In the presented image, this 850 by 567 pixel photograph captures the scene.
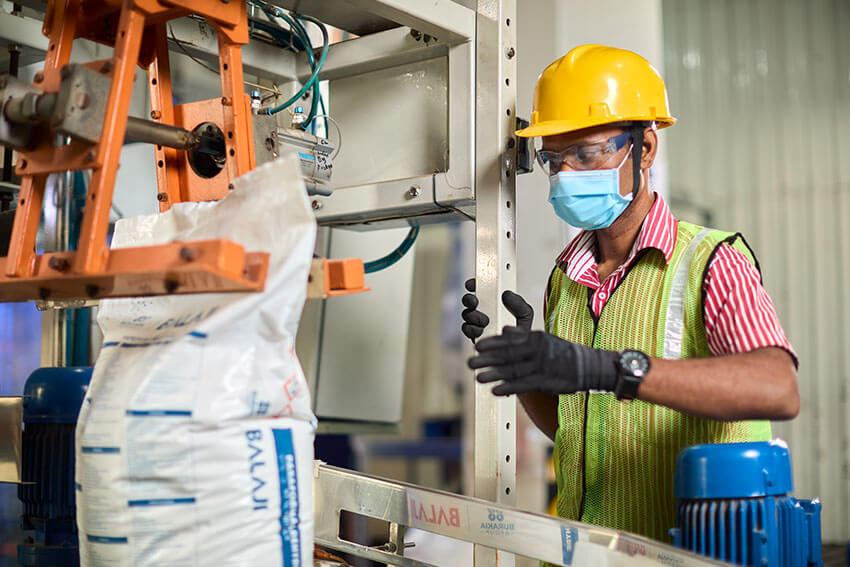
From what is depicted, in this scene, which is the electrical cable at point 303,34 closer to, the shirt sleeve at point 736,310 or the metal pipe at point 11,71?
the metal pipe at point 11,71

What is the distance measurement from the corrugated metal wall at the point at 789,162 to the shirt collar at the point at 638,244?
401 cm

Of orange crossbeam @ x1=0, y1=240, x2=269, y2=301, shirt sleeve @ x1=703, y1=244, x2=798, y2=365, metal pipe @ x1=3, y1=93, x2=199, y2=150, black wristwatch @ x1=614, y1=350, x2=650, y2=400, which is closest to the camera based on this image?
orange crossbeam @ x1=0, y1=240, x2=269, y2=301

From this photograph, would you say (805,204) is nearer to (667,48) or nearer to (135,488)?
(667,48)

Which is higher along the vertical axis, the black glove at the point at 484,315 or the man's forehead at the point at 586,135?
the man's forehead at the point at 586,135

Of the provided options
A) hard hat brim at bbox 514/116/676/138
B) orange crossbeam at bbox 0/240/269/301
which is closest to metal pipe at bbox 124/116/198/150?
orange crossbeam at bbox 0/240/269/301

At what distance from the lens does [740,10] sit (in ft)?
18.0

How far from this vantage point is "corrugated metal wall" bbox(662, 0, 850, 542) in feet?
17.1

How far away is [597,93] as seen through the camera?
1613 mm

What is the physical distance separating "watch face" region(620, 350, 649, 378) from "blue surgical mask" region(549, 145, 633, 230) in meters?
0.45

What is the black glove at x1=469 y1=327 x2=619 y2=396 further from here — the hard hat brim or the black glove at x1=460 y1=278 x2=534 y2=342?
the hard hat brim

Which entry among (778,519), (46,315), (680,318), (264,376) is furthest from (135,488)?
(46,315)

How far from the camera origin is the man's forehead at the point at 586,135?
5.31 ft

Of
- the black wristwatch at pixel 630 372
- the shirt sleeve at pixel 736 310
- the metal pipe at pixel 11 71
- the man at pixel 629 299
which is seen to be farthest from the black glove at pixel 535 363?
the metal pipe at pixel 11 71

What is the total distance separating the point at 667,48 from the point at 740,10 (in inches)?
21.2
